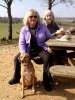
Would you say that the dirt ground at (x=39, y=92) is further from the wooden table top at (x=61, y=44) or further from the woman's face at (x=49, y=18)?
the woman's face at (x=49, y=18)

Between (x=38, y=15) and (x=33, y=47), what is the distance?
664mm

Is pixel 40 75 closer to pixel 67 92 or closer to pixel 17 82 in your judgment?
pixel 17 82

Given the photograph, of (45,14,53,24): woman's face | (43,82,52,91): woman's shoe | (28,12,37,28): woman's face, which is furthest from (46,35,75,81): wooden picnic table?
(45,14,53,24): woman's face

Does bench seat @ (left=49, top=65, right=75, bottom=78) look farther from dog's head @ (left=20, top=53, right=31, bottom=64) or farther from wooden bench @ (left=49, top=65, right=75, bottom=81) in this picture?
dog's head @ (left=20, top=53, right=31, bottom=64)

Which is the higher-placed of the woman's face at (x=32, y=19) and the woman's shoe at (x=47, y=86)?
the woman's face at (x=32, y=19)

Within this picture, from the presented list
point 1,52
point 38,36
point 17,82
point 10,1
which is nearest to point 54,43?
point 38,36

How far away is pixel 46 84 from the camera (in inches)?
228

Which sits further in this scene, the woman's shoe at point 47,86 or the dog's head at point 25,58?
the woman's shoe at point 47,86

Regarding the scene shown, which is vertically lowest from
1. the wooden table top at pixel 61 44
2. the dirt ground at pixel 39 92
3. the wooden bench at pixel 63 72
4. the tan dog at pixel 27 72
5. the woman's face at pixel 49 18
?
the dirt ground at pixel 39 92

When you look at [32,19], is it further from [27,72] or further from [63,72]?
[63,72]

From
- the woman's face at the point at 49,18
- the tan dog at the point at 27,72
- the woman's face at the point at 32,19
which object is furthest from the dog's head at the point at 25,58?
the woman's face at the point at 49,18

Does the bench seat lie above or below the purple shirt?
below

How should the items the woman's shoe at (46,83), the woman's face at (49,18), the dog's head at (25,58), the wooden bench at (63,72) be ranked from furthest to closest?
the woman's face at (49,18)
the woman's shoe at (46,83)
the dog's head at (25,58)
the wooden bench at (63,72)

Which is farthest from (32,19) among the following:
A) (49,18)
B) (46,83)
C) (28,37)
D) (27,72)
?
(46,83)
